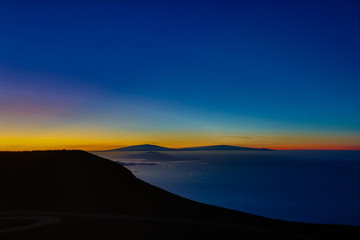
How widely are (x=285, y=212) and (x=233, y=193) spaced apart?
115 ft

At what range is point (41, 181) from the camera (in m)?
35.4

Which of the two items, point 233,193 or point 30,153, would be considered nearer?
point 30,153

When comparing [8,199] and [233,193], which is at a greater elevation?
[8,199]

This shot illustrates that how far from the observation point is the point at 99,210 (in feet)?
91.5

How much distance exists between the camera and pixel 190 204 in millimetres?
29422

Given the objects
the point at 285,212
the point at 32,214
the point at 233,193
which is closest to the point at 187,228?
the point at 32,214

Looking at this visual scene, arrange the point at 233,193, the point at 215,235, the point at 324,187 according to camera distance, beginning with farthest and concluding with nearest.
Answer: the point at 324,187 < the point at 233,193 < the point at 215,235

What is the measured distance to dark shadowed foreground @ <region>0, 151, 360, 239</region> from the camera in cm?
1852

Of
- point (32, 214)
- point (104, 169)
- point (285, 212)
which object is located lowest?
point (285, 212)

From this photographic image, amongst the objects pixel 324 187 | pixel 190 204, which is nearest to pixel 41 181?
pixel 190 204

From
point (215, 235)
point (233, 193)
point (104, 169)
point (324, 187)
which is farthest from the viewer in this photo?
point (324, 187)

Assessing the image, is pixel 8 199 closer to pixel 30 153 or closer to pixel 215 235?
pixel 30 153

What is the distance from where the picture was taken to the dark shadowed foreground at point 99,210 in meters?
18.5

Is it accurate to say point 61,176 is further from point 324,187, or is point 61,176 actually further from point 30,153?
point 324,187
